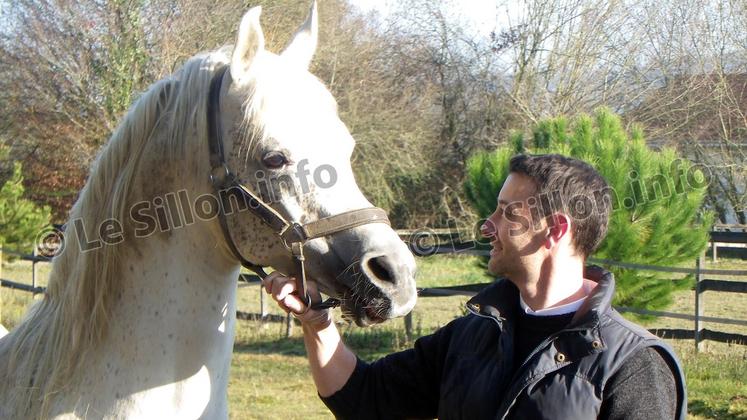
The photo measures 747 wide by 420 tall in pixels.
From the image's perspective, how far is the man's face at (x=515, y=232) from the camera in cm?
190

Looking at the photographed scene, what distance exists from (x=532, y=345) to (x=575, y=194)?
0.40m

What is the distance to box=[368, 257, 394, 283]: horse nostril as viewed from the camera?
6.01ft

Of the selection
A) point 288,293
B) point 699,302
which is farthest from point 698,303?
point 288,293

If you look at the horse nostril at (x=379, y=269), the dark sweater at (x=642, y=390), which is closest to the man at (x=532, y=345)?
the dark sweater at (x=642, y=390)

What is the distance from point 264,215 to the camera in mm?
1920

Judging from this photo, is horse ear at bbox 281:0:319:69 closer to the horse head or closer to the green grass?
the horse head

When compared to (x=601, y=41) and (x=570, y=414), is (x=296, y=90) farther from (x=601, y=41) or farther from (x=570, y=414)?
(x=601, y=41)

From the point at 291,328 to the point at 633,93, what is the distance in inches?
386

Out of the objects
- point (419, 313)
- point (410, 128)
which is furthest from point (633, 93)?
point (419, 313)

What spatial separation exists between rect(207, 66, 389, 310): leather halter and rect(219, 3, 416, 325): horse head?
0.6 inches

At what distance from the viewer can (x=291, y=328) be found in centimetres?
943

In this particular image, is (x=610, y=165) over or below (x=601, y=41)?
below

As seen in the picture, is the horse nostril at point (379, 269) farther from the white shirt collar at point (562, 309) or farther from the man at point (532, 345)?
the white shirt collar at point (562, 309)

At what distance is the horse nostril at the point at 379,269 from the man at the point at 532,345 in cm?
23
